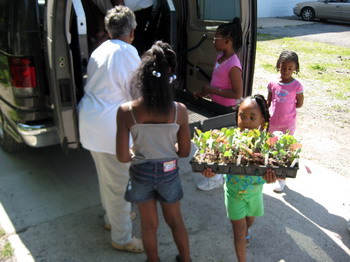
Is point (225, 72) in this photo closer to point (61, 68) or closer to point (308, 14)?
point (61, 68)

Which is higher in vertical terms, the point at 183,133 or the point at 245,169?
the point at 183,133

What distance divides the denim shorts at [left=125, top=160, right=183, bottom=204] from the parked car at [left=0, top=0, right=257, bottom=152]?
0.87 m

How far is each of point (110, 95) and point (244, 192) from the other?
1.11m

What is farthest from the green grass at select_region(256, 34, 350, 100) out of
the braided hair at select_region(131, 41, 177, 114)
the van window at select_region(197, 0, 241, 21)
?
the braided hair at select_region(131, 41, 177, 114)

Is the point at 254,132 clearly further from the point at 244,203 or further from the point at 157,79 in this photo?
the point at 157,79

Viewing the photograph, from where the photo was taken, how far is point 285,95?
3.41 metres

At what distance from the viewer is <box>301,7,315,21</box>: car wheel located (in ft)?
59.2

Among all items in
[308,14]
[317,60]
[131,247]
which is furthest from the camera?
[308,14]

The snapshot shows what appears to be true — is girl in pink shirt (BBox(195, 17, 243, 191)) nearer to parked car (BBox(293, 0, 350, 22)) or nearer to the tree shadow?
the tree shadow

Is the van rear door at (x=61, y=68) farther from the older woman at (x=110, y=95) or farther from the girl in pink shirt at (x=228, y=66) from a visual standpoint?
the girl in pink shirt at (x=228, y=66)

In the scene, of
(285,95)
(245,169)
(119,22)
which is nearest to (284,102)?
(285,95)

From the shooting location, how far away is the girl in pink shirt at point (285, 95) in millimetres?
3348

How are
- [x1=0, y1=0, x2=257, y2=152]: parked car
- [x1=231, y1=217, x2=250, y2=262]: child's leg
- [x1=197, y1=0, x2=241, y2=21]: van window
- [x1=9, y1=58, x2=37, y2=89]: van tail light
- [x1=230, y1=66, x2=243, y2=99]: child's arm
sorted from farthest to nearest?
[x1=197, y1=0, x2=241, y2=21]: van window → [x1=230, y1=66, x2=243, y2=99]: child's arm → [x1=9, y1=58, x2=37, y2=89]: van tail light → [x1=0, y1=0, x2=257, y2=152]: parked car → [x1=231, y1=217, x2=250, y2=262]: child's leg

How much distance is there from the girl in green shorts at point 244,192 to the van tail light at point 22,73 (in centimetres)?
179
